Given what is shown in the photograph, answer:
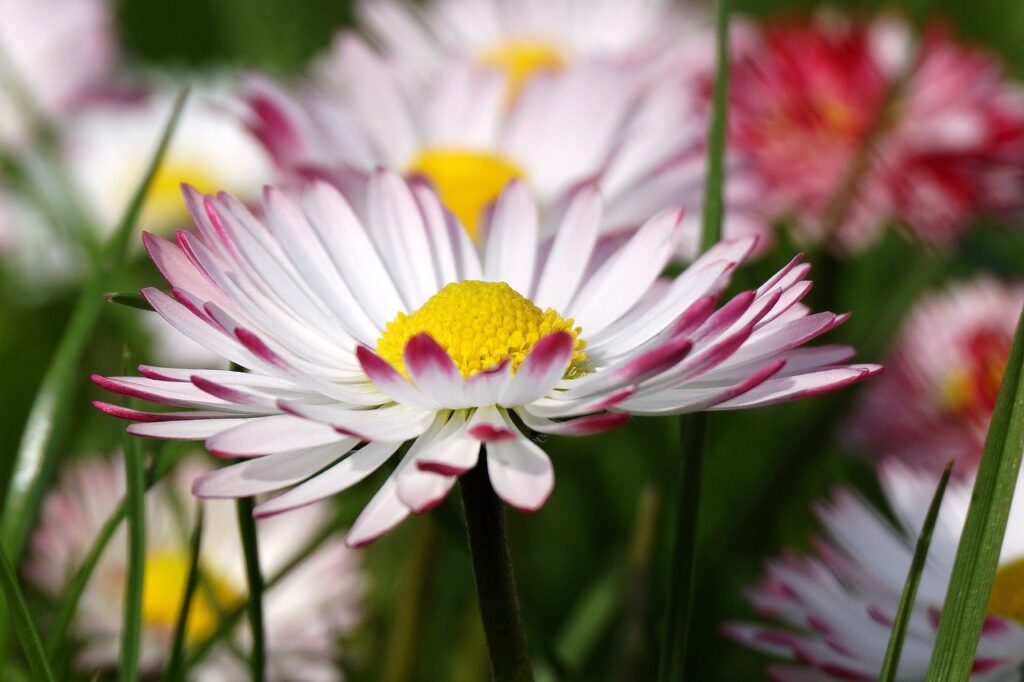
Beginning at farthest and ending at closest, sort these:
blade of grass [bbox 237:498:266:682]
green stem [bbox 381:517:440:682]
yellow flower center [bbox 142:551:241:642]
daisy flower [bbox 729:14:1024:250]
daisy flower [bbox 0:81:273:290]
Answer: daisy flower [bbox 0:81:273:290] < daisy flower [bbox 729:14:1024:250] < yellow flower center [bbox 142:551:241:642] < green stem [bbox 381:517:440:682] < blade of grass [bbox 237:498:266:682]

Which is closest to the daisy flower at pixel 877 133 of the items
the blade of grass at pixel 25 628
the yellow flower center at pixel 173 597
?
the yellow flower center at pixel 173 597

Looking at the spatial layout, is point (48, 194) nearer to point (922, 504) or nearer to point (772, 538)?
point (772, 538)

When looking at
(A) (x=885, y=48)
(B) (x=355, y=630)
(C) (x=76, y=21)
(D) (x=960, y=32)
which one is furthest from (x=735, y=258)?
(D) (x=960, y=32)

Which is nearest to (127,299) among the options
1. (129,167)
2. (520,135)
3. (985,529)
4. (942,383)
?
(985,529)

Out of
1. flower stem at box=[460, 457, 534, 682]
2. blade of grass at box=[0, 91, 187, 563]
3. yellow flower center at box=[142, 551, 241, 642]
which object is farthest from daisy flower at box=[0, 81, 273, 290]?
flower stem at box=[460, 457, 534, 682]

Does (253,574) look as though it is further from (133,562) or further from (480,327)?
(480,327)

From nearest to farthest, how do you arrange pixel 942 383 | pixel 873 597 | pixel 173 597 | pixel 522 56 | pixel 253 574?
pixel 253 574, pixel 873 597, pixel 173 597, pixel 942 383, pixel 522 56

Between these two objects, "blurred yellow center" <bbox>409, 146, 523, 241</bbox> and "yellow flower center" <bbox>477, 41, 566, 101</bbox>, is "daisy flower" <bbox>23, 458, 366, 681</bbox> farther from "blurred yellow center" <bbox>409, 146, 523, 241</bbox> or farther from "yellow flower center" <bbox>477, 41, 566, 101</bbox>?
"yellow flower center" <bbox>477, 41, 566, 101</bbox>
